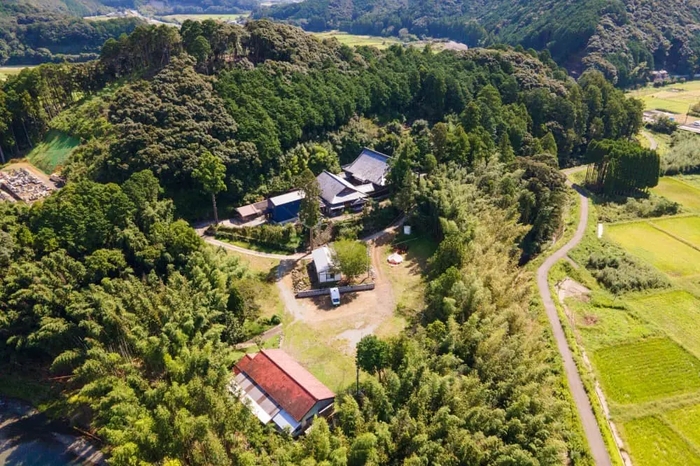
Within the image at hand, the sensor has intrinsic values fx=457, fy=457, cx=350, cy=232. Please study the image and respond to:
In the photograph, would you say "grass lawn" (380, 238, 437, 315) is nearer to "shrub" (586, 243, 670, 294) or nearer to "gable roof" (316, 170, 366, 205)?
"gable roof" (316, 170, 366, 205)

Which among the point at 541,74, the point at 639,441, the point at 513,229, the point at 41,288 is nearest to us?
the point at 639,441

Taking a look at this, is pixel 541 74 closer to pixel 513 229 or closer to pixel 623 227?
pixel 623 227

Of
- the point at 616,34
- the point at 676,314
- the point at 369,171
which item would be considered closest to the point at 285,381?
the point at 369,171

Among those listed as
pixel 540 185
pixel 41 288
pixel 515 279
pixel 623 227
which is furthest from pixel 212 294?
pixel 623 227

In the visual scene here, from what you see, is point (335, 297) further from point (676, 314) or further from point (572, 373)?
point (676, 314)

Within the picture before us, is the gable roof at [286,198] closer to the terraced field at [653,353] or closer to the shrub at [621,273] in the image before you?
the terraced field at [653,353]
